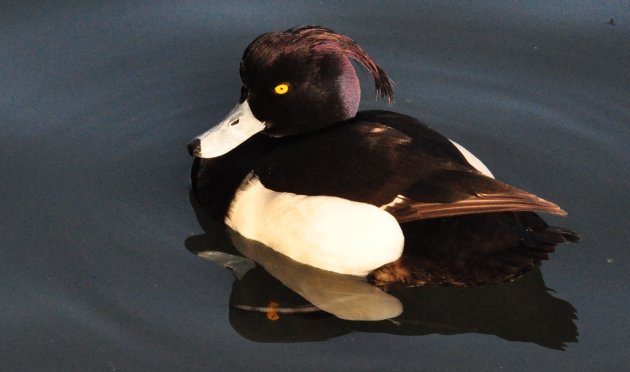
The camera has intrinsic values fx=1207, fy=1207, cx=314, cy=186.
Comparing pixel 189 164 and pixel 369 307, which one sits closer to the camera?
pixel 369 307

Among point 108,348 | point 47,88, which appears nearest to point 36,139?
point 47,88

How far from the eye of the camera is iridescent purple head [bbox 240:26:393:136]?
18.9 ft

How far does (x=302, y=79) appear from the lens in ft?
19.1

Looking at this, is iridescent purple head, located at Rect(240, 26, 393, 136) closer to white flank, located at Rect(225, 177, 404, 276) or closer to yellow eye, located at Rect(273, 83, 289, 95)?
yellow eye, located at Rect(273, 83, 289, 95)

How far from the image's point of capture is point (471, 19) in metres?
7.49

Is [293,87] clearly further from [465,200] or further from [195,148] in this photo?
[465,200]

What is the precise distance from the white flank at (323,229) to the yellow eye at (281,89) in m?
0.49

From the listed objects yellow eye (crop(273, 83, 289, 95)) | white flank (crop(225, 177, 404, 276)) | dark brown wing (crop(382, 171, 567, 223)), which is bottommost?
white flank (crop(225, 177, 404, 276))

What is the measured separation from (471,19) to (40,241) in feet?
10.3

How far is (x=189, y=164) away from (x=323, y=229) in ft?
4.01

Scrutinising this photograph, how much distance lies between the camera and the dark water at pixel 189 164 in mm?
→ 5188

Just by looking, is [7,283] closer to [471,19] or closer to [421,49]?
[421,49]

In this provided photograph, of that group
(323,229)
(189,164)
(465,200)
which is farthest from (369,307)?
(189,164)

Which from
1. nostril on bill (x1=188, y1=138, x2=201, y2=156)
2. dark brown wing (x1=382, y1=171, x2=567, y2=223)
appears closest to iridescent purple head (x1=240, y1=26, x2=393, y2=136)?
nostril on bill (x1=188, y1=138, x2=201, y2=156)
